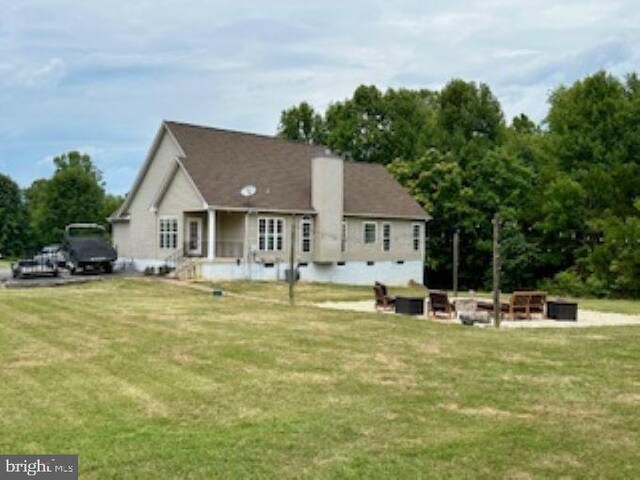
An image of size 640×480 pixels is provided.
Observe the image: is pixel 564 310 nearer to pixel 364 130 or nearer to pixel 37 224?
pixel 364 130

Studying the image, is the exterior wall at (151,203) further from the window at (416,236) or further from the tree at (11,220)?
the tree at (11,220)

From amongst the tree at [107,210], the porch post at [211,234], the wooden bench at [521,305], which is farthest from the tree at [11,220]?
the wooden bench at [521,305]

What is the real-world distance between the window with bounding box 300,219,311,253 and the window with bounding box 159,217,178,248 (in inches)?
243

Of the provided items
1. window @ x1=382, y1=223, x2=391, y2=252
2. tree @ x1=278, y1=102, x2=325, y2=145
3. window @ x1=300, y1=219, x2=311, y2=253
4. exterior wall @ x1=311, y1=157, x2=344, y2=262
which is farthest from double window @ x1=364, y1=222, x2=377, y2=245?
tree @ x1=278, y1=102, x2=325, y2=145

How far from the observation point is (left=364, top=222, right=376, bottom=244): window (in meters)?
38.8

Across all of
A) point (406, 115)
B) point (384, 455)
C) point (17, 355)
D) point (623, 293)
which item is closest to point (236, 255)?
point (623, 293)

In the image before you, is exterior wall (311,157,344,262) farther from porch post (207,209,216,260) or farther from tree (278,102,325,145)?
tree (278,102,325,145)

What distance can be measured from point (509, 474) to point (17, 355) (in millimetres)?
7869

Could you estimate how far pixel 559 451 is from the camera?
6.37m

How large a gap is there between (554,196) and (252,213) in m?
19.1

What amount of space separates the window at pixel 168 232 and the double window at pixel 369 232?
34.3ft

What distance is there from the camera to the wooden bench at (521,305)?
59.0 ft

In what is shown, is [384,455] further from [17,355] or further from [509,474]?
[17,355]

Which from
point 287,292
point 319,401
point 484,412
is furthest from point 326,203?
point 484,412
